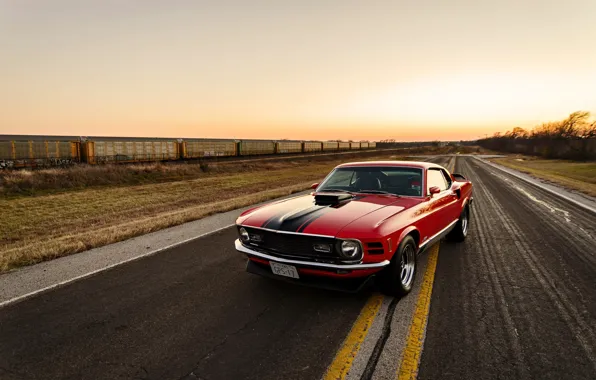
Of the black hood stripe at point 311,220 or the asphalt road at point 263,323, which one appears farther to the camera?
the black hood stripe at point 311,220

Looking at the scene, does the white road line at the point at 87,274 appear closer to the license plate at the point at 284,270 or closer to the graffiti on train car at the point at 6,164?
the license plate at the point at 284,270

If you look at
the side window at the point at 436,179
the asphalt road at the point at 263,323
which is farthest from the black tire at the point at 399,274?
the side window at the point at 436,179

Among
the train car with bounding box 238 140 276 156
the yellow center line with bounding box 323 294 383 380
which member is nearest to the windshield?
the yellow center line with bounding box 323 294 383 380

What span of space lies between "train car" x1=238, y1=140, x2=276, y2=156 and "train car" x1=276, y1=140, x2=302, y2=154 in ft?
5.92

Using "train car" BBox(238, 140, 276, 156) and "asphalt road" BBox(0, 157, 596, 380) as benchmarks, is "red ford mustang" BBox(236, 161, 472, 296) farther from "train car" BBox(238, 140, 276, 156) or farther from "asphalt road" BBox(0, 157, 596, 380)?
"train car" BBox(238, 140, 276, 156)

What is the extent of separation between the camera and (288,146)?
60312mm

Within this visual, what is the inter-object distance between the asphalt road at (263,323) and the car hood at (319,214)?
88 centimetres

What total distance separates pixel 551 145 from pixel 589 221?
67.8 m

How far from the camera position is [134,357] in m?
2.75

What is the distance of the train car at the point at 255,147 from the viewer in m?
47.5

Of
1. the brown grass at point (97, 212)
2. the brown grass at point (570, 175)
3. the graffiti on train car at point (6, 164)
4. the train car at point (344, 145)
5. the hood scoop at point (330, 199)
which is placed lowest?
the brown grass at point (97, 212)

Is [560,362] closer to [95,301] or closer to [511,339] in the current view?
[511,339]

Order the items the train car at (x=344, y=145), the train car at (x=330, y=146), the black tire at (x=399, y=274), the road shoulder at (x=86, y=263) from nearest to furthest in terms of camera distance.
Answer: the black tire at (x=399, y=274), the road shoulder at (x=86, y=263), the train car at (x=330, y=146), the train car at (x=344, y=145)

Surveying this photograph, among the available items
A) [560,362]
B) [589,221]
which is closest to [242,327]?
[560,362]
